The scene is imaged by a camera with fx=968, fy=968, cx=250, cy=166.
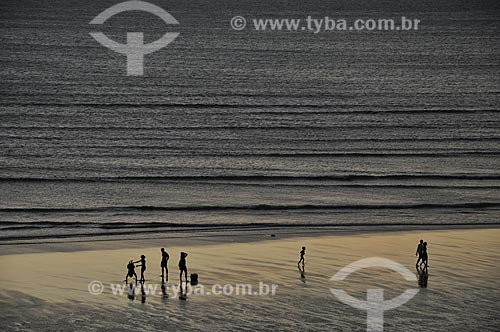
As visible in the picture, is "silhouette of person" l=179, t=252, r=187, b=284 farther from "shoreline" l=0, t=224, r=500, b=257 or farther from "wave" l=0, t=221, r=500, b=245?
"wave" l=0, t=221, r=500, b=245

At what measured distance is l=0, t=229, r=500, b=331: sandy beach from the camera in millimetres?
27641

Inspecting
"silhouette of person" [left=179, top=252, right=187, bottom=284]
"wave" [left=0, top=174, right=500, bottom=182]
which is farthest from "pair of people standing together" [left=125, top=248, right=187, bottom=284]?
"wave" [left=0, top=174, right=500, bottom=182]

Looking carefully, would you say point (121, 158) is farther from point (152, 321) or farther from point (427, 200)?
point (152, 321)

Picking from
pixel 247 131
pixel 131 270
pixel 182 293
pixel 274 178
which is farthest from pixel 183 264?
pixel 247 131

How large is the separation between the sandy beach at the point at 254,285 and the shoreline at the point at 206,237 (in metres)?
0.17

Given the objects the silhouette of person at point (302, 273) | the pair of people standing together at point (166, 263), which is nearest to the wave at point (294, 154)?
the silhouette of person at point (302, 273)

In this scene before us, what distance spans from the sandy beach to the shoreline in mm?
166

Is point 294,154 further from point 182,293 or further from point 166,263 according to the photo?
point 182,293

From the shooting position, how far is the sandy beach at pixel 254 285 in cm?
2764

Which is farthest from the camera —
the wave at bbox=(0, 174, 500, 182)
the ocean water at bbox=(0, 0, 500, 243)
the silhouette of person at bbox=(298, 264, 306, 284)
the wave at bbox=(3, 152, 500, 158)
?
the wave at bbox=(3, 152, 500, 158)

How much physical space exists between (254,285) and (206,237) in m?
9.38

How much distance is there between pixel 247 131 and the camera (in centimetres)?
7494

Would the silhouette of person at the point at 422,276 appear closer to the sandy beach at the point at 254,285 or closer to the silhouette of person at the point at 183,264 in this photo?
the sandy beach at the point at 254,285

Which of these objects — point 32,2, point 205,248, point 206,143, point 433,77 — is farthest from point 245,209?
point 32,2
